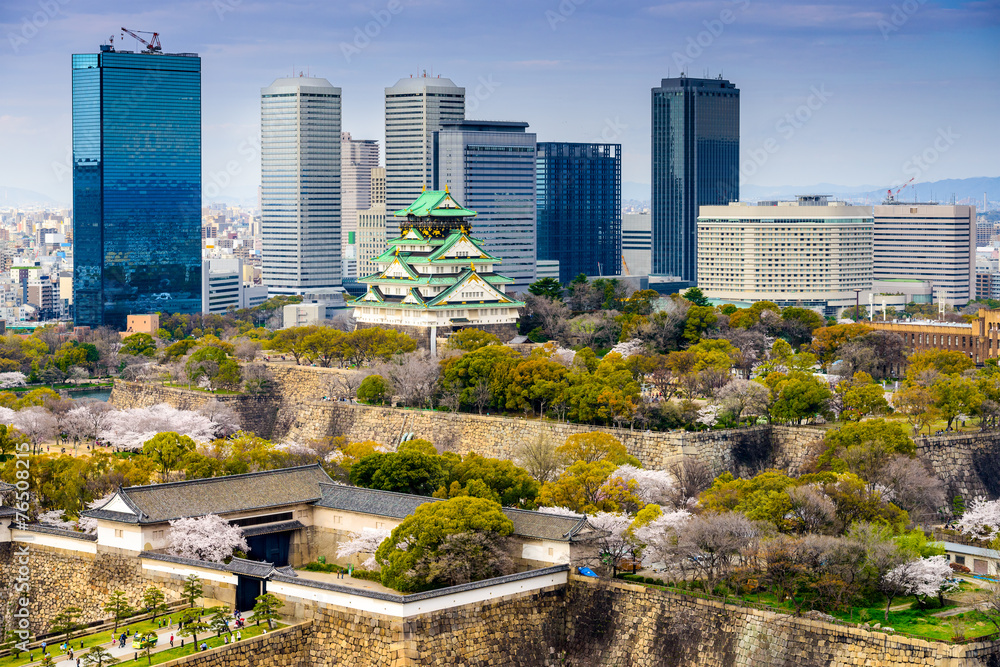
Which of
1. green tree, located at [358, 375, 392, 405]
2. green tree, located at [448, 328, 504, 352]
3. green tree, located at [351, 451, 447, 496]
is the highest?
green tree, located at [448, 328, 504, 352]

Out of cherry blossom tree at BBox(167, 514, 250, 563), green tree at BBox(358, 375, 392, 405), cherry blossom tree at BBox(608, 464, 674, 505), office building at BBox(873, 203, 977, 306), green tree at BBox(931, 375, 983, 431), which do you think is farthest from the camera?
office building at BBox(873, 203, 977, 306)

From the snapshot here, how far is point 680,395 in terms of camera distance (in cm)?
5950

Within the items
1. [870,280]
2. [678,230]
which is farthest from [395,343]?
[678,230]

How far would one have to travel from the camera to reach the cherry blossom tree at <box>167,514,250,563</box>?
40.9 metres

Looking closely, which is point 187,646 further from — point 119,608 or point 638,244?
point 638,244

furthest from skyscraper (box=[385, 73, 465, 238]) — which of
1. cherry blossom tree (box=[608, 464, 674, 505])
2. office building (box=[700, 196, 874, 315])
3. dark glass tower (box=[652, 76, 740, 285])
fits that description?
cherry blossom tree (box=[608, 464, 674, 505])

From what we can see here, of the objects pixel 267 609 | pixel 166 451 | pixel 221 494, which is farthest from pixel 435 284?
pixel 267 609

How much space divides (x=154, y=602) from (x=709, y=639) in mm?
13944

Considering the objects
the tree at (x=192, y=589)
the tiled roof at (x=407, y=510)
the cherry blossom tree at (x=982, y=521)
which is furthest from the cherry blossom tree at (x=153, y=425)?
the cherry blossom tree at (x=982, y=521)

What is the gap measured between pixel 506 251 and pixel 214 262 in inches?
1336

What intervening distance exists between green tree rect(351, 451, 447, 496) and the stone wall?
8.18 metres

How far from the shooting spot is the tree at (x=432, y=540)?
1505 inches

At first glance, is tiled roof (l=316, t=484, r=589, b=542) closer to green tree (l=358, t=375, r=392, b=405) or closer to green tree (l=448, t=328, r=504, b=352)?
green tree (l=358, t=375, r=392, b=405)

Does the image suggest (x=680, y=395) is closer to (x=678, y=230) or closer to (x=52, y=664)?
(x=52, y=664)
